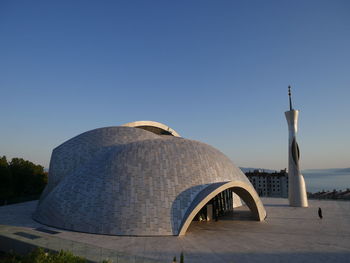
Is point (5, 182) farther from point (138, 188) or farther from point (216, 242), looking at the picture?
point (216, 242)

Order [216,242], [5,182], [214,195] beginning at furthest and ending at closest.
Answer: [5,182] < [214,195] < [216,242]

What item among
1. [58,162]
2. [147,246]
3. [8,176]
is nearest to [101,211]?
[147,246]

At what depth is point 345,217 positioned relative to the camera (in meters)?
26.1

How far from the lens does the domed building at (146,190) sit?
1816 cm

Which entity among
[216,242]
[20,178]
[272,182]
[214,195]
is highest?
[20,178]

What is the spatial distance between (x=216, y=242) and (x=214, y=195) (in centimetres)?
396

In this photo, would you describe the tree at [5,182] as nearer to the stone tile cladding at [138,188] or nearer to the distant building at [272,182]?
the stone tile cladding at [138,188]

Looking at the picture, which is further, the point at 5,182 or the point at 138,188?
the point at 5,182

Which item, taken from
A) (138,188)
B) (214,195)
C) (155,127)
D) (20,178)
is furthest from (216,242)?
(20,178)

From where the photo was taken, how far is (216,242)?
16438 mm

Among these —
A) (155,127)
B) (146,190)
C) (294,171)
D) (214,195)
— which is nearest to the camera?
(146,190)

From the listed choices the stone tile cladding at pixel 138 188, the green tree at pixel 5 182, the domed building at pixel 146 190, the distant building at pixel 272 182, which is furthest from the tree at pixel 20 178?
the distant building at pixel 272 182

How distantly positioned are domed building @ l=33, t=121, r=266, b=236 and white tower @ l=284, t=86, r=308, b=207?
12.0m

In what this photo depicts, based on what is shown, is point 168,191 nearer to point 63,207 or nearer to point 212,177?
point 212,177
